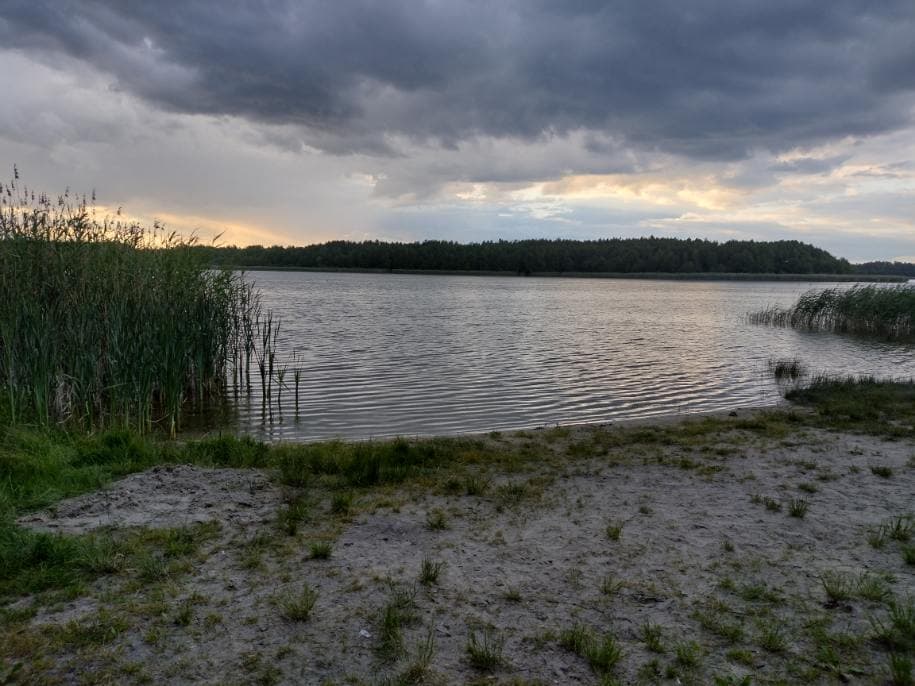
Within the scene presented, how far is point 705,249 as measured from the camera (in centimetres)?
13075

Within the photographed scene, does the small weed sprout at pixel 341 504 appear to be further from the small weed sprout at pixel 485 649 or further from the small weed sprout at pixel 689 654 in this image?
the small weed sprout at pixel 689 654

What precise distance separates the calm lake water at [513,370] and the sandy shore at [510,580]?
5.08m

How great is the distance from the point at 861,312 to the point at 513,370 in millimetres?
22268

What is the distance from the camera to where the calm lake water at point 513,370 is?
1293cm

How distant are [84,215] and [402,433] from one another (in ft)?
22.7

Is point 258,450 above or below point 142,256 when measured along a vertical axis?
below

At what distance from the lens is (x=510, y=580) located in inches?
189

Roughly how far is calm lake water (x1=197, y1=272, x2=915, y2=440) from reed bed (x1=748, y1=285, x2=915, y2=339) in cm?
234

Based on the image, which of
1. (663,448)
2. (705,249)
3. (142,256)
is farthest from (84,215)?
(705,249)

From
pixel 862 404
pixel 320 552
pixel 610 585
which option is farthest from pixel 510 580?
pixel 862 404

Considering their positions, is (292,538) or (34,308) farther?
(34,308)

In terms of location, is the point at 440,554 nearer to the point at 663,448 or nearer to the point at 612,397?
the point at 663,448

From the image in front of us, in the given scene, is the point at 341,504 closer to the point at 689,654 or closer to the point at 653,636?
the point at 653,636

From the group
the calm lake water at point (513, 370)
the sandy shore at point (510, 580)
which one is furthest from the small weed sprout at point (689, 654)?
the calm lake water at point (513, 370)
